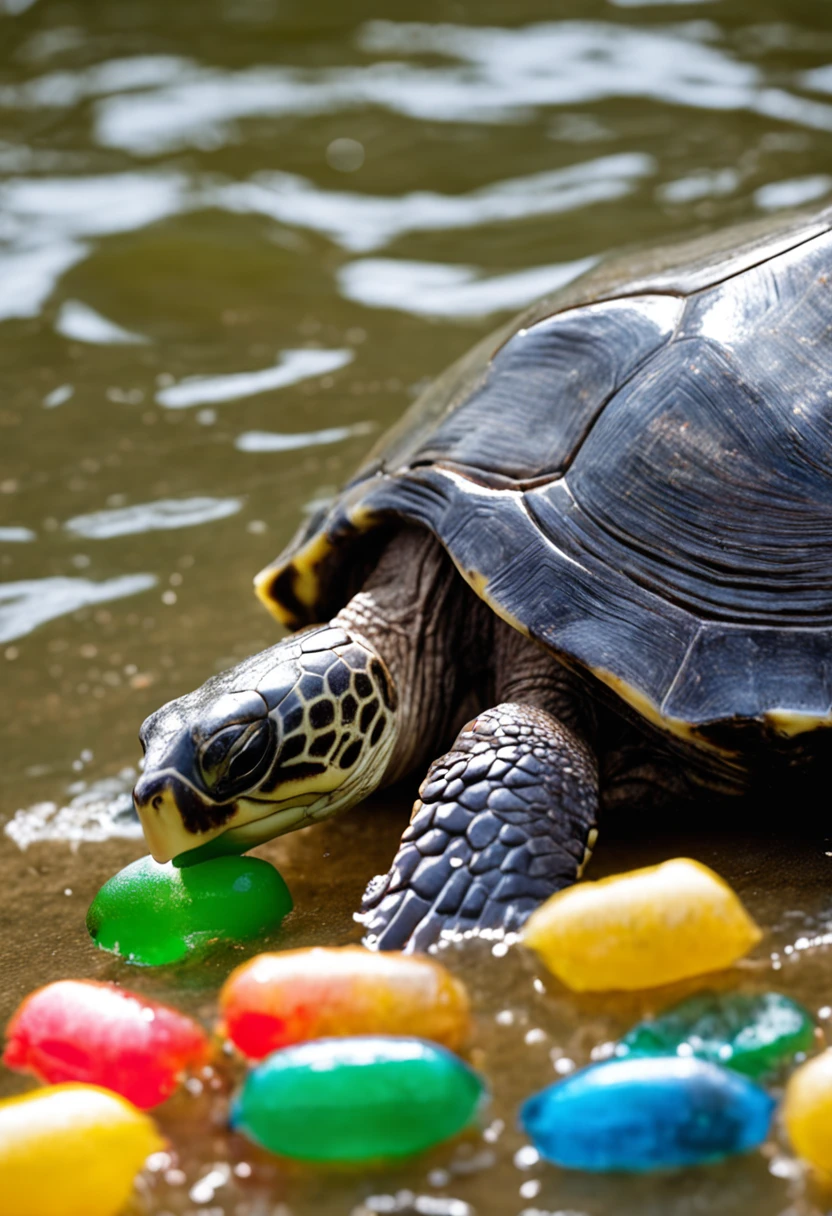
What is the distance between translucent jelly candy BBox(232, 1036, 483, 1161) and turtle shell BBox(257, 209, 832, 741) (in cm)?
108

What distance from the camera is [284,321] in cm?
623

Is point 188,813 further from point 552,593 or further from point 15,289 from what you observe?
point 15,289

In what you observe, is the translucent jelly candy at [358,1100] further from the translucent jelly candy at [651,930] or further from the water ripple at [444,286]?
the water ripple at [444,286]

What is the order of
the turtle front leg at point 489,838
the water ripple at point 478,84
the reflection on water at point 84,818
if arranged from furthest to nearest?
1. the water ripple at point 478,84
2. the reflection on water at point 84,818
3. the turtle front leg at point 489,838

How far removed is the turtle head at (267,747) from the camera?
2.81 metres

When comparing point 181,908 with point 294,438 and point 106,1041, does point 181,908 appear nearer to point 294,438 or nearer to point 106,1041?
point 106,1041

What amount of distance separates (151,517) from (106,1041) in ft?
9.79

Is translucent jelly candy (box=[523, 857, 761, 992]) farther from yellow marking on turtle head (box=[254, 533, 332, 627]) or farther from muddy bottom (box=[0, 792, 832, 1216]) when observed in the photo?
yellow marking on turtle head (box=[254, 533, 332, 627])

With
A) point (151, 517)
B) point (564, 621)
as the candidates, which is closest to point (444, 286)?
point (151, 517)

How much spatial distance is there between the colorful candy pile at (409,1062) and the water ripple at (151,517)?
2.75 m

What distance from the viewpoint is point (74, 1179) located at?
183cm

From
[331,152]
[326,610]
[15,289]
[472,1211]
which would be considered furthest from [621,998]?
[331,152]

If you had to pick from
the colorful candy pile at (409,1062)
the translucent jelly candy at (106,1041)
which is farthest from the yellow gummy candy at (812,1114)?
the translucent jelly candy at (106,1041)

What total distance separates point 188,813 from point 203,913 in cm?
22
